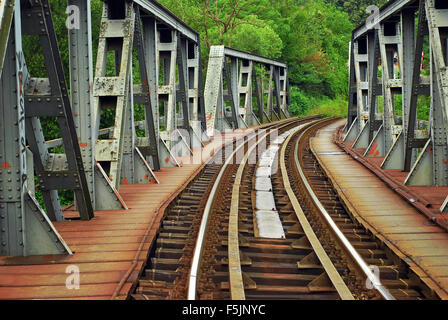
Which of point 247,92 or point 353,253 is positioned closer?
point 353,253

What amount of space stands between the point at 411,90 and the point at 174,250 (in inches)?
259

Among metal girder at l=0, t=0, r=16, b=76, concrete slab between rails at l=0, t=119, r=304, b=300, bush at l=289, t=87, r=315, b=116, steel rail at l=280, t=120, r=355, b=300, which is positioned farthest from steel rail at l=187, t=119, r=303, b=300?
bush at l=289, t=87, r=315, b=116

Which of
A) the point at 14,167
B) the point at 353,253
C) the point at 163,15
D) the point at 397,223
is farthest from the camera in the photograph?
the point at 163,15

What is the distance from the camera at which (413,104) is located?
1099cm

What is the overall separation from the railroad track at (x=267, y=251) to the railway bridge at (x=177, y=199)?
2 cm

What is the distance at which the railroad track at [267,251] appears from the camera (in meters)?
5.18

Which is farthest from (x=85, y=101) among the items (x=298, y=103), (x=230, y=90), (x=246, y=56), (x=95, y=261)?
(x=298, y=103)

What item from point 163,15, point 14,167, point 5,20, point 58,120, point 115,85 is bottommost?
point 14,167

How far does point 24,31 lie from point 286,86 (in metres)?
36.8

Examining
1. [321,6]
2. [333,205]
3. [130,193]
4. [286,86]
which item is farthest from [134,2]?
[321,6]

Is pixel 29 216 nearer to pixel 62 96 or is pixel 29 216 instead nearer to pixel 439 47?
pixel 62 96

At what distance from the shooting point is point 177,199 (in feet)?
31.6

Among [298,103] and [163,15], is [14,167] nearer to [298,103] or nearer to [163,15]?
[163,15]

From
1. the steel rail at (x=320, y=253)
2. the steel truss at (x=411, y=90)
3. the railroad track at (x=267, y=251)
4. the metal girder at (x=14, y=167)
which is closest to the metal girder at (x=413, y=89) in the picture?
the steel truss at (x=411, y=90)
